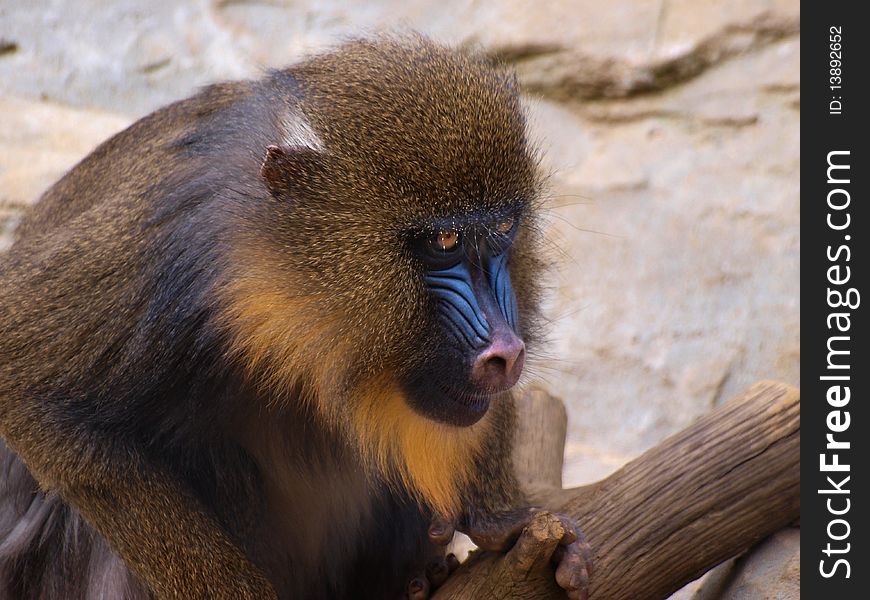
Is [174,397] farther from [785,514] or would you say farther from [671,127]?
[671,127]

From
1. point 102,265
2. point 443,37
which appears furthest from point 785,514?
point 443,37

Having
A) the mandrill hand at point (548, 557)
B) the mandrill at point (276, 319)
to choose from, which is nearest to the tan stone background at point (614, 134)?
the mandrill hand at point (548, 557)

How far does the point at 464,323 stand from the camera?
3336mm

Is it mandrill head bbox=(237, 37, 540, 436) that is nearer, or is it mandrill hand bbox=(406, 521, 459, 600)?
mandrill head bbox=(237, 37, 540, 436)

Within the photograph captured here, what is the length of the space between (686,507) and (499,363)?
0.97 meters

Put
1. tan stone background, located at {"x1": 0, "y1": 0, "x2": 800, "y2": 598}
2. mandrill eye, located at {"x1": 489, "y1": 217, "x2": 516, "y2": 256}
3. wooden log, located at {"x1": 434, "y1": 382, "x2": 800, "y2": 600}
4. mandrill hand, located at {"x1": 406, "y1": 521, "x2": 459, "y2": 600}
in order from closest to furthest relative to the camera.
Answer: mandrill eye, located at {"x1": 489, "y1": 217, "x2": 516, "y2": 256}, wooden log, located at {"x1": 434, "y1": 382, "x2": 800, "y2": 600}, mandrill hand, located at {"x1": 406, "y1": 521, "x2": 459, "y2": 600}, tan stone background, located at {"x1": 0, "y1": 0, "x2": 800, "y2": 598}

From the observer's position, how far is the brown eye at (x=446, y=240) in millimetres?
3381

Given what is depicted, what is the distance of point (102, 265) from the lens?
3617 mm

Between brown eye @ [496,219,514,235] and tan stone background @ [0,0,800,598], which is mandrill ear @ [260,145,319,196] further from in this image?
tan stone background @ [0,0,800,598]

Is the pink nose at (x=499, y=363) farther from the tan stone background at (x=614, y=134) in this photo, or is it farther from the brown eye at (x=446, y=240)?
the tan stone background at (x=614, y=134)

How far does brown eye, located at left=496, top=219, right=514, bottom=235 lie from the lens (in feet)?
11.5

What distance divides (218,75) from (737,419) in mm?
4626

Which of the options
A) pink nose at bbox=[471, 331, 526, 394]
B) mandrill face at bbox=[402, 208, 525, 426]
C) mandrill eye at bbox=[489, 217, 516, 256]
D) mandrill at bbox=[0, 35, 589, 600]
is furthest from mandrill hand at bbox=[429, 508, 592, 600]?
mandrill eye at bbox=[489, 217, 516, 256]

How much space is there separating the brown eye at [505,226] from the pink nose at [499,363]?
36 centimetres
